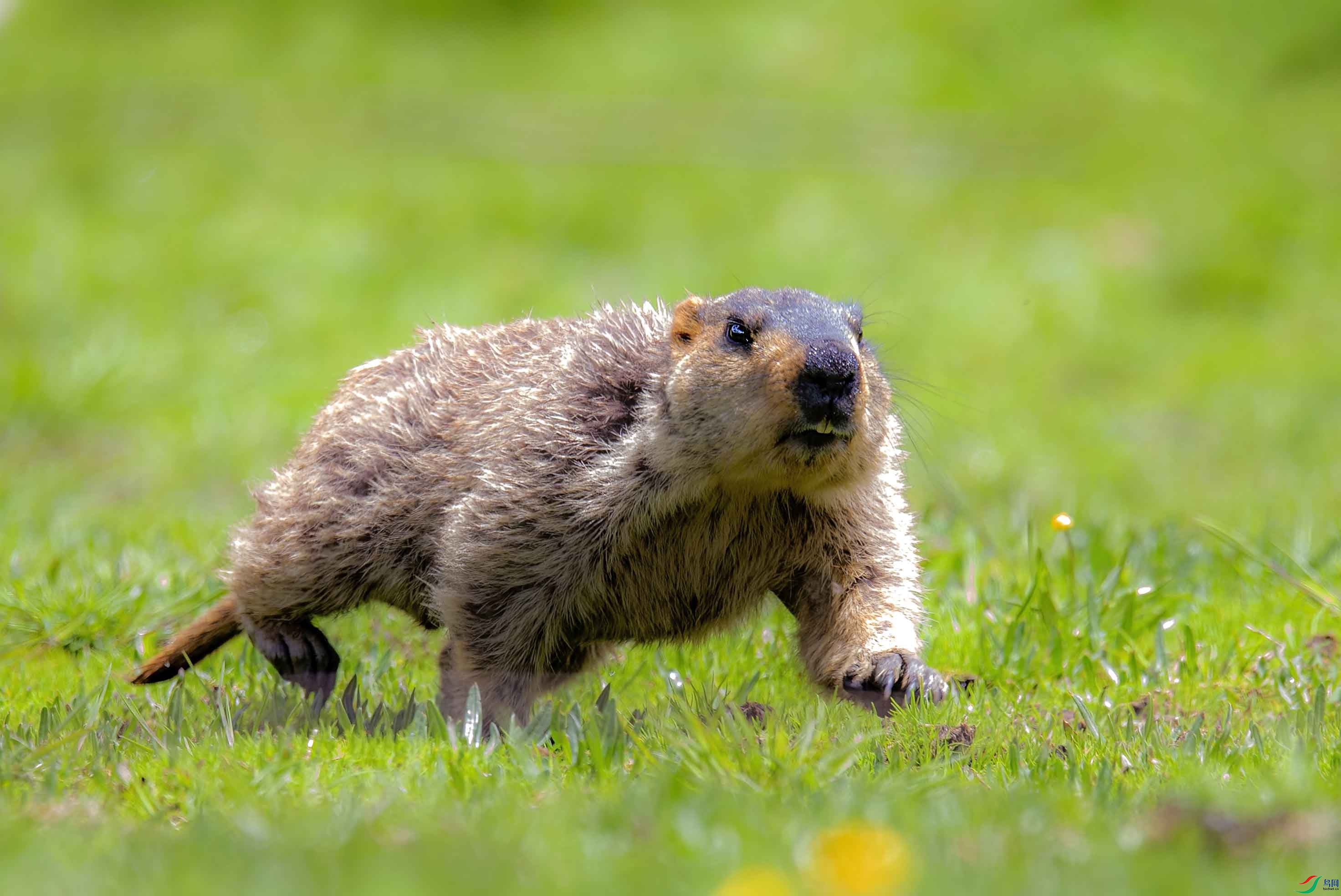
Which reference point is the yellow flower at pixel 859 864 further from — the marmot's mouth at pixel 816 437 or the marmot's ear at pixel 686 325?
the marmot's ear at pixel 686 325

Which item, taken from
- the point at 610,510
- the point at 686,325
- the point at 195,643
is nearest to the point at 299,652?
the point at 195,643

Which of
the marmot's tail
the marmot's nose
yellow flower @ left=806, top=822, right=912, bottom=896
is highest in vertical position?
the marmot's nose

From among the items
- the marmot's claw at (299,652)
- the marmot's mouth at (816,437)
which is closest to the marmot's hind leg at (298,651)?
the marmot's claw at (299,652)

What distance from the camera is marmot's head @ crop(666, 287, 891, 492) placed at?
3.85 m

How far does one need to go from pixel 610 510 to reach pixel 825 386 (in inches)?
30.7

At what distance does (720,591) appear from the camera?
4355 mm

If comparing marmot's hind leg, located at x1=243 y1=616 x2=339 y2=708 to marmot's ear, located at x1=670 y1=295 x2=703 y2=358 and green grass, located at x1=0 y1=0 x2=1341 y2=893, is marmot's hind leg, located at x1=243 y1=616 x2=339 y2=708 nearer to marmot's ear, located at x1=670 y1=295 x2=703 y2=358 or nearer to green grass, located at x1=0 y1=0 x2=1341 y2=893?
green grass, located at x1=0 y1=0 x2=1341 y2=893

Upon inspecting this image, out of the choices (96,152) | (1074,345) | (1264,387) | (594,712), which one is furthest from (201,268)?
(594,712)

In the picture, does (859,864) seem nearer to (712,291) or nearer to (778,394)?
(778,394)

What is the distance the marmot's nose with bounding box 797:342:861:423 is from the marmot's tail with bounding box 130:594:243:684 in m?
2.15

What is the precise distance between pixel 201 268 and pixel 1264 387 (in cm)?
804

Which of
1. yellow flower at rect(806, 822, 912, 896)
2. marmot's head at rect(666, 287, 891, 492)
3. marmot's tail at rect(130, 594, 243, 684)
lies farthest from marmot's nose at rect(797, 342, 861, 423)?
marmot's tail at rect(130, 594, 243, 684)

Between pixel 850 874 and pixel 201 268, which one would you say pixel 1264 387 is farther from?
pixel 850 874

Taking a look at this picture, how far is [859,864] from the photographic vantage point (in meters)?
2.30
